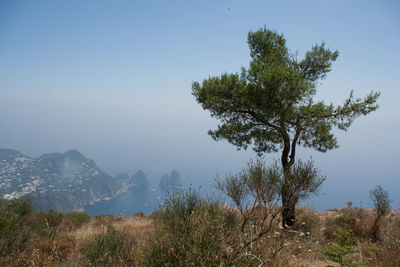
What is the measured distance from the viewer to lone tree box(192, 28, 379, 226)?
8.46 metres

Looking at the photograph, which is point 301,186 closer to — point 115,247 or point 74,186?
point 115,247

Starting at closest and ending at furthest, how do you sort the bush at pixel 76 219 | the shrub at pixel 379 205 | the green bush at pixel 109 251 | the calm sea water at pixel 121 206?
the green bush at pixel 109 251, the shrub at pixel 379 205, the bush at pixel 76 219, the calm sea water at pixel 121 206

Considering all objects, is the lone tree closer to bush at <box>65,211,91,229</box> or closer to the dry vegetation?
the dry vegetation

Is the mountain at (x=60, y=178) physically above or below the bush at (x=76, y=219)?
below

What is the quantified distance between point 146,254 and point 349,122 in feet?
30.4

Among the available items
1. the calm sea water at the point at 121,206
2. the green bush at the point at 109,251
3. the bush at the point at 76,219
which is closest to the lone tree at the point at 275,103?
the green bush at the point at 109,251

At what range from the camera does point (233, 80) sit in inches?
374

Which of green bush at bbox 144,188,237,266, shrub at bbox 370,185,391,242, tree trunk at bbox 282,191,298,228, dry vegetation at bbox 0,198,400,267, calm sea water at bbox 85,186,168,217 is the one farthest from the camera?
calm sea water at bbox 85,186,168,217

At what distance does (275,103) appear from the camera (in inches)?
343

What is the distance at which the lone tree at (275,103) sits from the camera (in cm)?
846

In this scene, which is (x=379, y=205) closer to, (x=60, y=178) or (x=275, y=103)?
(x=275, y=103)

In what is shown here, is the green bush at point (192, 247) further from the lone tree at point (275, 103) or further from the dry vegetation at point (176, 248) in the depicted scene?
the lone tree at point (275, 103)

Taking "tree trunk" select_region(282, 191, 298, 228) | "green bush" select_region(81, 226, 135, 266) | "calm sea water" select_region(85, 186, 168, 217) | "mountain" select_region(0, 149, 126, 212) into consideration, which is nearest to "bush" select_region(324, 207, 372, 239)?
"tree trunk" select_region(282, 191, 298, 228)

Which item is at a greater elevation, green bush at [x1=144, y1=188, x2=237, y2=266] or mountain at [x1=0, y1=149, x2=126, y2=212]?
green bush at [x1=144, y1=188, x2=237, y2=266]
